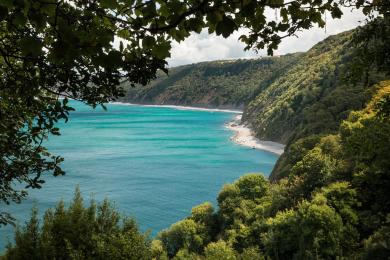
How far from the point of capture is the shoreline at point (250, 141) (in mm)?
116050

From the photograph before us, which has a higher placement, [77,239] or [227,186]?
[77,239]

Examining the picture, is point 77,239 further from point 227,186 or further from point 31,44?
point 227,186

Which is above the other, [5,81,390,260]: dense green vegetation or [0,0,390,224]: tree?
[0,0,390,224]: tree

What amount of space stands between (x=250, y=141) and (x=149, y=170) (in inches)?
1831

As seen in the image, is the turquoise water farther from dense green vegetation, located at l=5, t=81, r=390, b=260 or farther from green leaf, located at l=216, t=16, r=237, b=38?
green leaf, located at l=216, t=16, r=237, b=38

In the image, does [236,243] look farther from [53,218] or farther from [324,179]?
[53,218]

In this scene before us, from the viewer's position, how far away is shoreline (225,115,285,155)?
116050 mm

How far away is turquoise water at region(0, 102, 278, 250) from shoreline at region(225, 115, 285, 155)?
310 cm

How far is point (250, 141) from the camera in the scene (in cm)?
13325

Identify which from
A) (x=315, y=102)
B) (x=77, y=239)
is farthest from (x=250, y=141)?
(x=77, y=239)

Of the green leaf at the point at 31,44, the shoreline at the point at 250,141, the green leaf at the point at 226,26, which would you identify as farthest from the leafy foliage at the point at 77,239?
the shoreline at the point at 250,141

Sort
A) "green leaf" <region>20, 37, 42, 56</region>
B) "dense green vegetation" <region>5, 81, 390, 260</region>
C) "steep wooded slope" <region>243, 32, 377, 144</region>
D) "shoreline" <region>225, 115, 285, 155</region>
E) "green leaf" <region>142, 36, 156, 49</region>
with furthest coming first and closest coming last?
"shoreline" <region>225, 115, 285, 155</region> → "steep wooded slope" <region>243, 32, 377, 144</region> → "dense green vegetation" <region>5, 81, 390, 260</region> → "green leaf" <region>142, 36, 156, 49</region> → "green leaf" <region>20, 37, 42, 56</region>

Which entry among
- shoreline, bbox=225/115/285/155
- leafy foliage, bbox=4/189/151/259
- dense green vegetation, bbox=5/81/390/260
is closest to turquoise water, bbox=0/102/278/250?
shoreline, bbox=225/115/285/155

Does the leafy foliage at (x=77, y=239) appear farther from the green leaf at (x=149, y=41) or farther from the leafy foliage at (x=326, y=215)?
the green leaf at (x=149, y=41)
